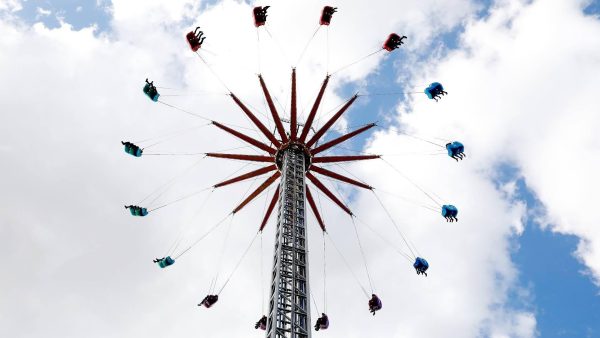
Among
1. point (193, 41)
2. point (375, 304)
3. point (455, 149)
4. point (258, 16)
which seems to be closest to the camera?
point (375, 304)

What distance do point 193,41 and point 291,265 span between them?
13187 millimetres

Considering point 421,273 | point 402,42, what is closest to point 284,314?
point 421,273

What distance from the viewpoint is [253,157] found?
76.0ft

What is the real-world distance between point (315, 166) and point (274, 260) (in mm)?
6918

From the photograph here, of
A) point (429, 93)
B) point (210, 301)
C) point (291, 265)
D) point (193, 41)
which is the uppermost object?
point (193, 41)

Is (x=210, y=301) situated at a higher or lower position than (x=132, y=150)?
lower

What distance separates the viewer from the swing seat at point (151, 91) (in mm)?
A: 24641

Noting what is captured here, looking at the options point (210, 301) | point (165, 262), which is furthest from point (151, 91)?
point (210, 301)

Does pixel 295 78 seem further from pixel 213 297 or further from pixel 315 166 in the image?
pixel 213 297

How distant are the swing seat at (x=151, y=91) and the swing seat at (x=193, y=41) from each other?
111 inches

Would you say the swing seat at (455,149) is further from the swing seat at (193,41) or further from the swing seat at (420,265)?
the swing seat at (193,41)

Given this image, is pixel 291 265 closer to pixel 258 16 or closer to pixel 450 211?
pixel 450 211

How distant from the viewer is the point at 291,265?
18.0 metres

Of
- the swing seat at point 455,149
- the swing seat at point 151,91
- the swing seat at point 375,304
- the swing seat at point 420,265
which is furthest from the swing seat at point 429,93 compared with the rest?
the swing seat at point 151,91
